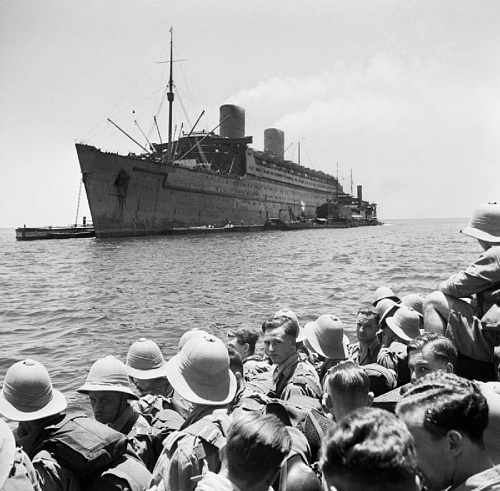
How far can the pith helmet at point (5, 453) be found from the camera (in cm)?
186

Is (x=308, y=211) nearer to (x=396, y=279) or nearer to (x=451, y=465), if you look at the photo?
(x=396, y=279)

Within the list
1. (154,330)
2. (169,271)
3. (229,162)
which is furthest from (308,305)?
(229,162)

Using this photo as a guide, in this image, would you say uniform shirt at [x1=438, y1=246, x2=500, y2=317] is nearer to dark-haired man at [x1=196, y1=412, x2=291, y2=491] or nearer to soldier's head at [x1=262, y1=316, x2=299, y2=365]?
soldier's head at [x1=262, y1=316, x2=299, y2=365]

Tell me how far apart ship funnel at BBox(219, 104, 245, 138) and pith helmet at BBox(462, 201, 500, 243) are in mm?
74926

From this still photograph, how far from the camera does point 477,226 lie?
3693 millimetres

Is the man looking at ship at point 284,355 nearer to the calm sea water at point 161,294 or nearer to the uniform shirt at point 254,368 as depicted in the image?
the uniform shirt at point 254,368

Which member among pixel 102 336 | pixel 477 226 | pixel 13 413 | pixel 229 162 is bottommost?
pixel 102 336

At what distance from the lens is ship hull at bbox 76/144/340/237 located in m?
45.9

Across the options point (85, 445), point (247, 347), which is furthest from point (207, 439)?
point (247, 347)

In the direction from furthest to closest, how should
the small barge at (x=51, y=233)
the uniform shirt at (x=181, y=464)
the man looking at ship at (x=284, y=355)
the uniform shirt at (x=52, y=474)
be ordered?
the small barge at (x=51, y=233), the man looking at ship at (x=284, y=355), the uniform shirt at (x=52, y=474), the uniform shirt at (x=181, y=464)

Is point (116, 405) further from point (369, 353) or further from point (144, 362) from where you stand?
point (369, 353)

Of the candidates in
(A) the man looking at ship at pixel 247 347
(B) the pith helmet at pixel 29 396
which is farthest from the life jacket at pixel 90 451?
(A) the man looking at ship at pixel 247 347

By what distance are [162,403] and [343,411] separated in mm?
1673

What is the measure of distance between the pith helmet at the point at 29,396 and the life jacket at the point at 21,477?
1.61 ft
